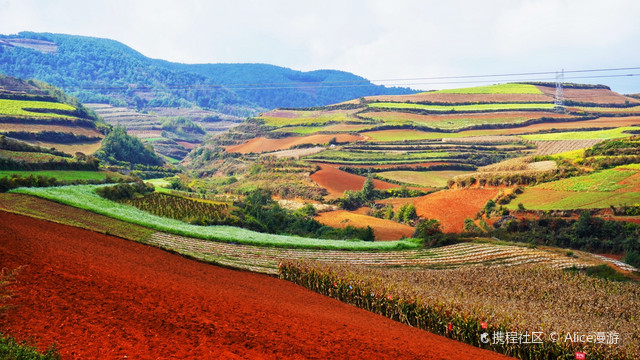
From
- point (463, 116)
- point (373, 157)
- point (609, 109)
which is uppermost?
point (609, 109)

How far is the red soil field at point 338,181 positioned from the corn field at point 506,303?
1766 inches

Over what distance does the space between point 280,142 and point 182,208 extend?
219 ft

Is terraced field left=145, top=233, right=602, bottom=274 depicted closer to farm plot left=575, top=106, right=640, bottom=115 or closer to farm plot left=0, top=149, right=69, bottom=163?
farm plot left=0, top=149, right=69, bottom=163

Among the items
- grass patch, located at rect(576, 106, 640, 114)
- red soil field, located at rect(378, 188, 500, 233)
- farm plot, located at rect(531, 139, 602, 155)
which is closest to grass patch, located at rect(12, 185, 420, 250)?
red soil field, located at rect(378, 188, 500, 233)

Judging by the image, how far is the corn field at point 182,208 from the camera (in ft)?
142

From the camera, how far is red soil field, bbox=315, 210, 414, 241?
51.3 metres

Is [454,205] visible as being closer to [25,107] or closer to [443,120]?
[443,120]

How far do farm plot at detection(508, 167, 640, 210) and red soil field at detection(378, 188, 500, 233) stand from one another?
462 centimetres

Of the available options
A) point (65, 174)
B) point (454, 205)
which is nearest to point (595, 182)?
point (454, 205)

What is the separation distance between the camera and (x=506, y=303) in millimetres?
19719

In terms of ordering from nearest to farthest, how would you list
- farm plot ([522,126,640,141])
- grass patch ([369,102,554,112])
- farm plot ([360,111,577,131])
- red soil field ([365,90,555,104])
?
1. farm plot ([522,126,640,141])
2. farm plot ([360,111,577,131])
3. grass patch ([369,102,554,112])
4. red soil field ([365,90,555,104])

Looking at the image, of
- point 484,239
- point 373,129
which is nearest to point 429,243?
point 484,239

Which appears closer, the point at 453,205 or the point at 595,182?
the point at 595,182

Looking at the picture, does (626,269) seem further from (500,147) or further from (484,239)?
(500,147)
